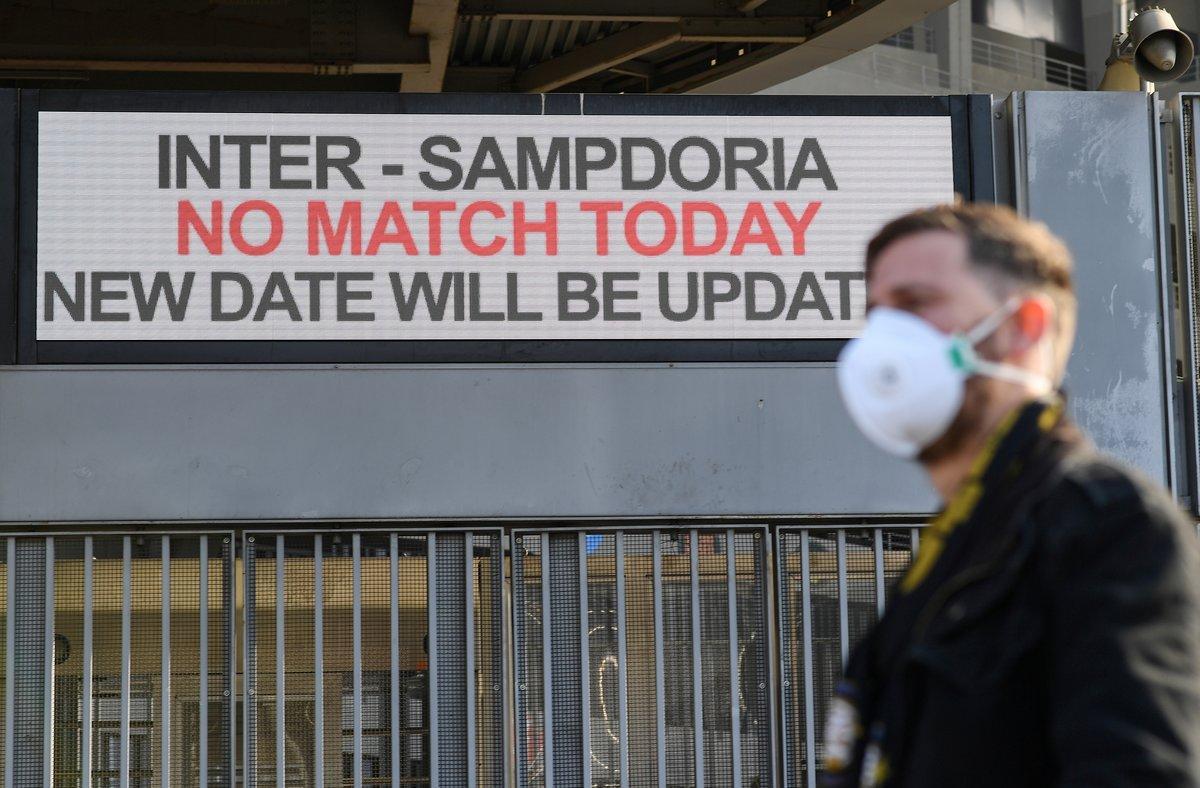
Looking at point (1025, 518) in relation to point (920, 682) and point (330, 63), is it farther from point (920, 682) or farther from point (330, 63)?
point (330, 63)

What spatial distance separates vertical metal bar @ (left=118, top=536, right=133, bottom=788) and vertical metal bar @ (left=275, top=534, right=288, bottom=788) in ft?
2.01

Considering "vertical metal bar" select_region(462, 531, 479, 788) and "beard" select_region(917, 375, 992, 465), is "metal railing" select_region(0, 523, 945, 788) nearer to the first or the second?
"vertical metal bar" select_region(462, 531, 479, 788)

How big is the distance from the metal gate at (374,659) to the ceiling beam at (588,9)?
7.09 meters

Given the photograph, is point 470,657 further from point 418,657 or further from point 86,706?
point 86,706

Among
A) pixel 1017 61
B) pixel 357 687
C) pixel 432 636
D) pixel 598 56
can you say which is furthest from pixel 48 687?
pixel 1017 61

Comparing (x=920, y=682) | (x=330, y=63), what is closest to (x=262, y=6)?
(x=330, y=63)

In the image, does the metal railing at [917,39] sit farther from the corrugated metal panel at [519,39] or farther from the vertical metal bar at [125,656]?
the vertical metal bar at [125,656]

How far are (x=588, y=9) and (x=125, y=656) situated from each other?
7.91 metres

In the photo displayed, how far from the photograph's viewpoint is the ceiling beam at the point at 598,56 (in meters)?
13.7

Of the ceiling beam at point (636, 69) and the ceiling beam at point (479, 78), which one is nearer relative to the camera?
the ceiling beam at point (479, 78)

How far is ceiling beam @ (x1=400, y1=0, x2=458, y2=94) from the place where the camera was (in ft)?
38.7

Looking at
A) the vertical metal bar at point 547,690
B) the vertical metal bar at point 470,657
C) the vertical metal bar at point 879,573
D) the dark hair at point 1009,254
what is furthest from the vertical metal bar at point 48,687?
the dark hair at point 1009,254

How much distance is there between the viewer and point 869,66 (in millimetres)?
30500

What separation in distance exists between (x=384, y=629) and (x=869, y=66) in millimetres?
26054
